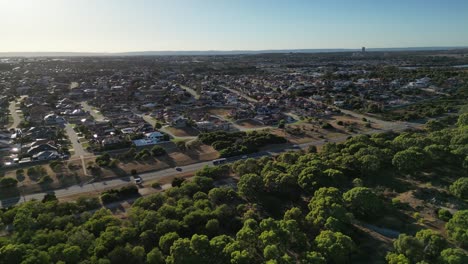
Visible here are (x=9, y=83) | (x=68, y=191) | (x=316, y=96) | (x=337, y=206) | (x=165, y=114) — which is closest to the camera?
(x=337, y=206)

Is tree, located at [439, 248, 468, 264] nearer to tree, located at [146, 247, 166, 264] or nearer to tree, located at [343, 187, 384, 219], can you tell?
tree, located at [343, 187, 384, 219]

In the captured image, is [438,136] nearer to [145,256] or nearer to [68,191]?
[145,256]

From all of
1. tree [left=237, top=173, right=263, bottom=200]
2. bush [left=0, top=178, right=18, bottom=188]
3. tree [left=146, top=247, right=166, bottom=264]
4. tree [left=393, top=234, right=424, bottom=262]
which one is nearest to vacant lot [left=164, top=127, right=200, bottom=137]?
bush [left=0, top=178, right=18, bottom=188]

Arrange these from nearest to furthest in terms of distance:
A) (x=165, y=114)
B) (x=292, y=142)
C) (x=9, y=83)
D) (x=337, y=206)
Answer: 1. (x=337, y=206)
2. (x=292, y=142)
3. (x=165, y=114)
4. (x=9, y=83)

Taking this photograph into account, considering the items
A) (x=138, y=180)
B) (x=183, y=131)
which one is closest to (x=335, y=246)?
(x=138, y=180)

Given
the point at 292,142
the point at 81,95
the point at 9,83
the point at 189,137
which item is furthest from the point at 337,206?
the point at 9,83

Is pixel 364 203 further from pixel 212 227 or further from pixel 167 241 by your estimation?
pixel 167 241

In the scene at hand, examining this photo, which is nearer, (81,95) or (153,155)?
(153,155)

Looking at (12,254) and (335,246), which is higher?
(12,254)
